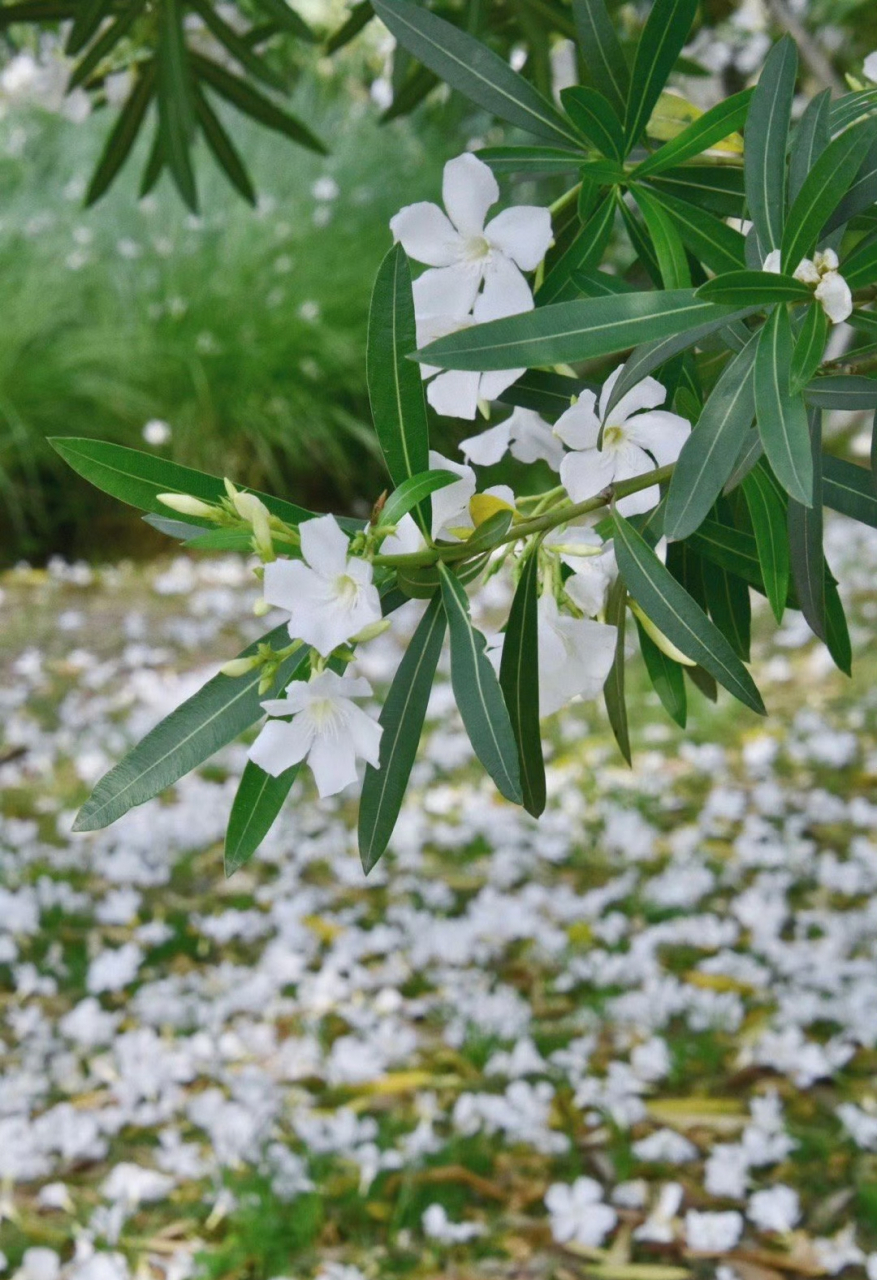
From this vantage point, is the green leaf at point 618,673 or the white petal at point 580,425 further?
the green leaf at point 618,673

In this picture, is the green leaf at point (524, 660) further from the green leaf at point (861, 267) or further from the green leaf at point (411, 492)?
the green leaf at point (861, 267)

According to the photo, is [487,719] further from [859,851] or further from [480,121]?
[480,121]

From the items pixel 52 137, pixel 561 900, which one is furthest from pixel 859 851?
pixel 52 137

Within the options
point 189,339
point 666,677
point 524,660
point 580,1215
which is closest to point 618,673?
point 666,677

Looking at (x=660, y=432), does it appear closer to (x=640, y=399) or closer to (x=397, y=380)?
(x=640, y=399)

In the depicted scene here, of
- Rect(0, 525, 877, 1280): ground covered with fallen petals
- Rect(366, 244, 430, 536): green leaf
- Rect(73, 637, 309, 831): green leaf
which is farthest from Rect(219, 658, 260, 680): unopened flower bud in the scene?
Rect(0, 525, 877, 1280): ground covered with fallen petals

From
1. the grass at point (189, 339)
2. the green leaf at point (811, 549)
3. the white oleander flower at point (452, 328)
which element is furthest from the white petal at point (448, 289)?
the grass at point (189, 339)

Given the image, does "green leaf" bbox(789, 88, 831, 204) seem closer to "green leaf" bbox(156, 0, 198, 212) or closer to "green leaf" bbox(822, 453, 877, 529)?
A: "green leaf" bbox(822, 453, 877, 529)
